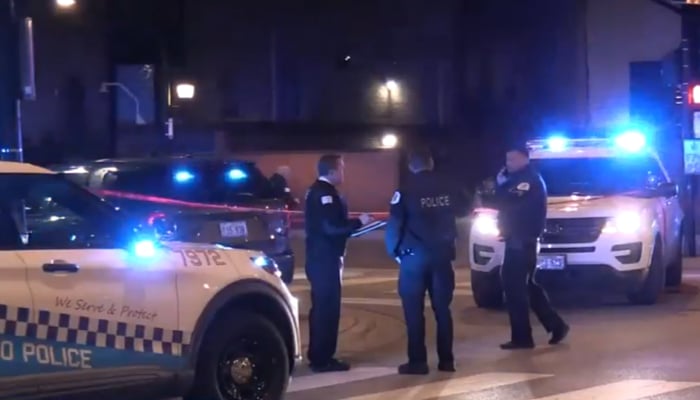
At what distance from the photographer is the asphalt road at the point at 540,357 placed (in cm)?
934

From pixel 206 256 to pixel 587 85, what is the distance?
27928 millimetres

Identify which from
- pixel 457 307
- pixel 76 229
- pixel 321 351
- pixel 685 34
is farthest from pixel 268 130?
pixel 76 229

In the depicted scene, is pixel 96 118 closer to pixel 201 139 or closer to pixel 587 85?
pixel 201 139

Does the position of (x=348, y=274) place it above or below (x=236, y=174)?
below

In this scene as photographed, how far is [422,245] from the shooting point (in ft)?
33.1

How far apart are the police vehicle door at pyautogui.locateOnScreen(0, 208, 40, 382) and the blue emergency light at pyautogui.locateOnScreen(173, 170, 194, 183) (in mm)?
6512

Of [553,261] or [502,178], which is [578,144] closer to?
[553,261]

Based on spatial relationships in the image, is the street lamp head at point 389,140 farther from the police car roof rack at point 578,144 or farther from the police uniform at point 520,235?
the police uniform at point 520,235

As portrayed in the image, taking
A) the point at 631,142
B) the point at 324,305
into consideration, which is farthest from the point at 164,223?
the point at 631,142

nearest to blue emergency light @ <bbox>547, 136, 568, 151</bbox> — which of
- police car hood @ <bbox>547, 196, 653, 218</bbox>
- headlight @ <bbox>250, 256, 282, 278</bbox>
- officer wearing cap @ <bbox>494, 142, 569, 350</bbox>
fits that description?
police car hood @ <bbox>547, 196, 653, 218</bbox>

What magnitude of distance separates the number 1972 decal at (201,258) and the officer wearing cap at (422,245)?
7.89ft

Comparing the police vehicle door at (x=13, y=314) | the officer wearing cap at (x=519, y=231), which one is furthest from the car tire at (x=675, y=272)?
the police vehicle door at (x=13, y=314)

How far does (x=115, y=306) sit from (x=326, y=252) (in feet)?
10.4

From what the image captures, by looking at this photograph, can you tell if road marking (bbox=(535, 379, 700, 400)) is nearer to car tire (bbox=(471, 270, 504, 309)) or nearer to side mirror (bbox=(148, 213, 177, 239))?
side mirror (bbox=(148, 213, 177, 239))
